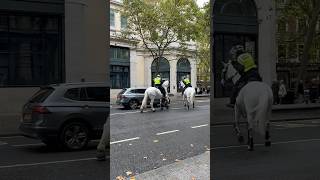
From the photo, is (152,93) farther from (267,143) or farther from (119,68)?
(267,143)

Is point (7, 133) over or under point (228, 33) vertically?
under

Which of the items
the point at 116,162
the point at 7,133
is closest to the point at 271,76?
the point at 116,162

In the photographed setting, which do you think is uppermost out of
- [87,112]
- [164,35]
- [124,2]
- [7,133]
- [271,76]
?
[124,2]

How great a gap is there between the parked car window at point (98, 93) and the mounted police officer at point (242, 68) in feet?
2.45

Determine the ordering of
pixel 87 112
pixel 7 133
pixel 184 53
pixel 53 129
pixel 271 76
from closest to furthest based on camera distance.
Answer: pixel 184 53
pixel 271 76
pixel 87 112
pixel 53 129
pixel 7 133

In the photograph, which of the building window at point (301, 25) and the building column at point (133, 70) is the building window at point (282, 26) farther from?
the building column at point (133, 70)

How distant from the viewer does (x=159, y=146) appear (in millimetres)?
3566

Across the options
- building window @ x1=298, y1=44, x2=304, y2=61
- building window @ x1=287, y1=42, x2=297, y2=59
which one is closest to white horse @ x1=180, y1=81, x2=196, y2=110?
building window @ x1=287, y1=42, x2=297, y2=59

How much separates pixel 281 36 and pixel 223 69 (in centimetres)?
60

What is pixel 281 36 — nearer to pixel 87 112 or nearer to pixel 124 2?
pixel 124 2

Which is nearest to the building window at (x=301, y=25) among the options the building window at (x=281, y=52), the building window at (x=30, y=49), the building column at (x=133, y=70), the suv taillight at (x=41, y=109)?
the building window at (x=281, y=52)

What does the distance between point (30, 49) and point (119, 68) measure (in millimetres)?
410

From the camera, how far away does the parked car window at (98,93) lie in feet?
7.18

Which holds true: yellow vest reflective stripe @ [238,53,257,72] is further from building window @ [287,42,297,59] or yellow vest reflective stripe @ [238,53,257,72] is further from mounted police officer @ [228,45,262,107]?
building window @ [287,42,297,59]
